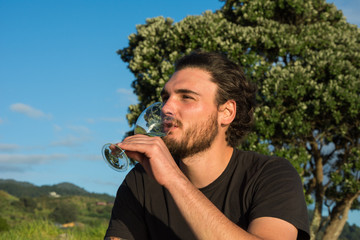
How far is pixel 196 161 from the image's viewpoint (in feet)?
11.3

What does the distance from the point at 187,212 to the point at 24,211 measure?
4158 cm

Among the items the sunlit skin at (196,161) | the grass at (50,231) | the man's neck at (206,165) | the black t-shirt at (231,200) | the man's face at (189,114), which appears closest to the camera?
the sunlit skin at (196,161)

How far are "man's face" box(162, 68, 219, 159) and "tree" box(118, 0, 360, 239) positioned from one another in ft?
26.7

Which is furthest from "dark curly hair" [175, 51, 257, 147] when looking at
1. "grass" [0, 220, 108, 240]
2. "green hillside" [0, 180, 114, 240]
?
"green hillside" [0, 180, 114, 240]

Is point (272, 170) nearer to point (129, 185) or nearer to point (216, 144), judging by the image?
point (216, 144)

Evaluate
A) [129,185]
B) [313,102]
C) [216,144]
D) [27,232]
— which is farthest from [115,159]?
[313,102]

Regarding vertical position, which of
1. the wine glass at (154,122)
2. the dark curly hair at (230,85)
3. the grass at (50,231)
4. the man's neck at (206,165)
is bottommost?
the grass at (50,231)

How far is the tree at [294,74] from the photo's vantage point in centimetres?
1160

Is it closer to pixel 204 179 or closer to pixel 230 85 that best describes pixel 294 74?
pixel 230 85

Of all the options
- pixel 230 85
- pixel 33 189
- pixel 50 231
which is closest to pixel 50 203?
pixel 33 189

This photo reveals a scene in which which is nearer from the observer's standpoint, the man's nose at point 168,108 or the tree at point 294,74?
the man's nose at point 168,108

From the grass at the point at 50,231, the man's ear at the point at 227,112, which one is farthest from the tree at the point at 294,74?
the man's ear at the point at 227,112

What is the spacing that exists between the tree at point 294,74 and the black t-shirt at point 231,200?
324 inches

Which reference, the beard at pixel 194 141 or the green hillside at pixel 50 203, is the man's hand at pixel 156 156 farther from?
the green hillside at pixel 50 203
